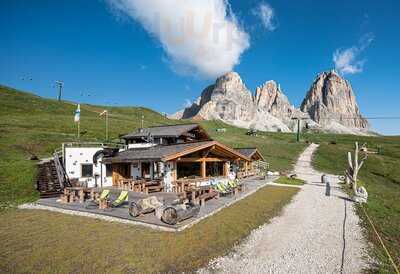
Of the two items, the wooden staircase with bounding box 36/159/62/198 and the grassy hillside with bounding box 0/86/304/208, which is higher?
the grassy hillside with bounding box 0/86/304/208

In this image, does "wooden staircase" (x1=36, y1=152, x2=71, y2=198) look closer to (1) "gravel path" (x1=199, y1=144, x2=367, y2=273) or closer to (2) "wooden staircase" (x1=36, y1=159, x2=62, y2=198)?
(2) "wooden staircase" (x1=36, y1=159, x2=62, y2=198)

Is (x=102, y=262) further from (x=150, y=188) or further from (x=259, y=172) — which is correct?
(x=259, y=172)

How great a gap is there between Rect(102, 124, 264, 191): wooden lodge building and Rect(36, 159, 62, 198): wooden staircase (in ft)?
13.5

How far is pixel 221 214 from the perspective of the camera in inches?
497

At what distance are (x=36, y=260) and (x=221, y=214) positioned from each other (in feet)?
26.3

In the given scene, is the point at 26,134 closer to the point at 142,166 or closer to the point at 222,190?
the point at 142,166

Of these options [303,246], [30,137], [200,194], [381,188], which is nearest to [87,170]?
[200,194]

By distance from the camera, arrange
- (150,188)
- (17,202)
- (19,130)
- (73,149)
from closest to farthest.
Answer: (17,202)
(150,188)
(73,149)
(19,130)

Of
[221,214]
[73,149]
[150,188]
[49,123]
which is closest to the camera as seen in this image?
[221,214]

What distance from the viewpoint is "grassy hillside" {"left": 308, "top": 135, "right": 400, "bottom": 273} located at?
32.1 ft

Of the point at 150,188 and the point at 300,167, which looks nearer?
the point at 150,188

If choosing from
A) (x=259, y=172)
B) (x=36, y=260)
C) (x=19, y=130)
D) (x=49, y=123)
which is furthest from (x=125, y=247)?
(x=49, y=123)

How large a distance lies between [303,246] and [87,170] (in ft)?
61.7

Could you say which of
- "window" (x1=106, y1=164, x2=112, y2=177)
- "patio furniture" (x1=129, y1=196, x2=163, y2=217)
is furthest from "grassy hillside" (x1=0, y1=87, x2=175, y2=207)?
"patio furniture" (x1=129, y1=196, x2=163, y2=217)
